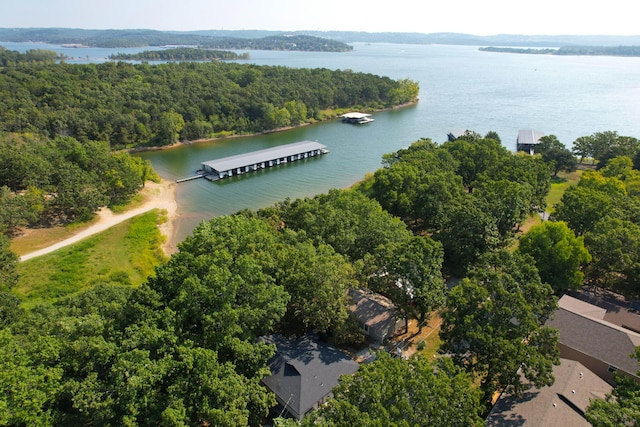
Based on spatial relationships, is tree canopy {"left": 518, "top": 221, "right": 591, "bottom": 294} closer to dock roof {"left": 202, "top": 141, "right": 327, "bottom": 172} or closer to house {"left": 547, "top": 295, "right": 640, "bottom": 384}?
house {"left": 547, "top": 295, "right": 640, "bottom": 384}

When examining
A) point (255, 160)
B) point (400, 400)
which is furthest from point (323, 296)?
point (255, 160)

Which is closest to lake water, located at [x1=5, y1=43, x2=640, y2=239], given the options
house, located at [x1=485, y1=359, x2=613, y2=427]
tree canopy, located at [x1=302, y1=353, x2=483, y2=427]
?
tree canopy, located at [x1=302, y1=353, x2=483, y2=427]

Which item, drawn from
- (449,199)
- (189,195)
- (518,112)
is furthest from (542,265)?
(518,112)

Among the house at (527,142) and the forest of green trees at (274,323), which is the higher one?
the forest of green trees at (274,323)

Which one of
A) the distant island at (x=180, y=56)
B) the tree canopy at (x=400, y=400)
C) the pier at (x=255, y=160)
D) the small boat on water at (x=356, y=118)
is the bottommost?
the pier at (x=255, y=160)

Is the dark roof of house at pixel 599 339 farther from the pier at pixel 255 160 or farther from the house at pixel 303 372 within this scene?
the pier at pixel 255 160

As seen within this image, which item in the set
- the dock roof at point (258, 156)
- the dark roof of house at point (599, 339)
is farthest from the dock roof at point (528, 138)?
the dark roof of house at point (599, 339)
